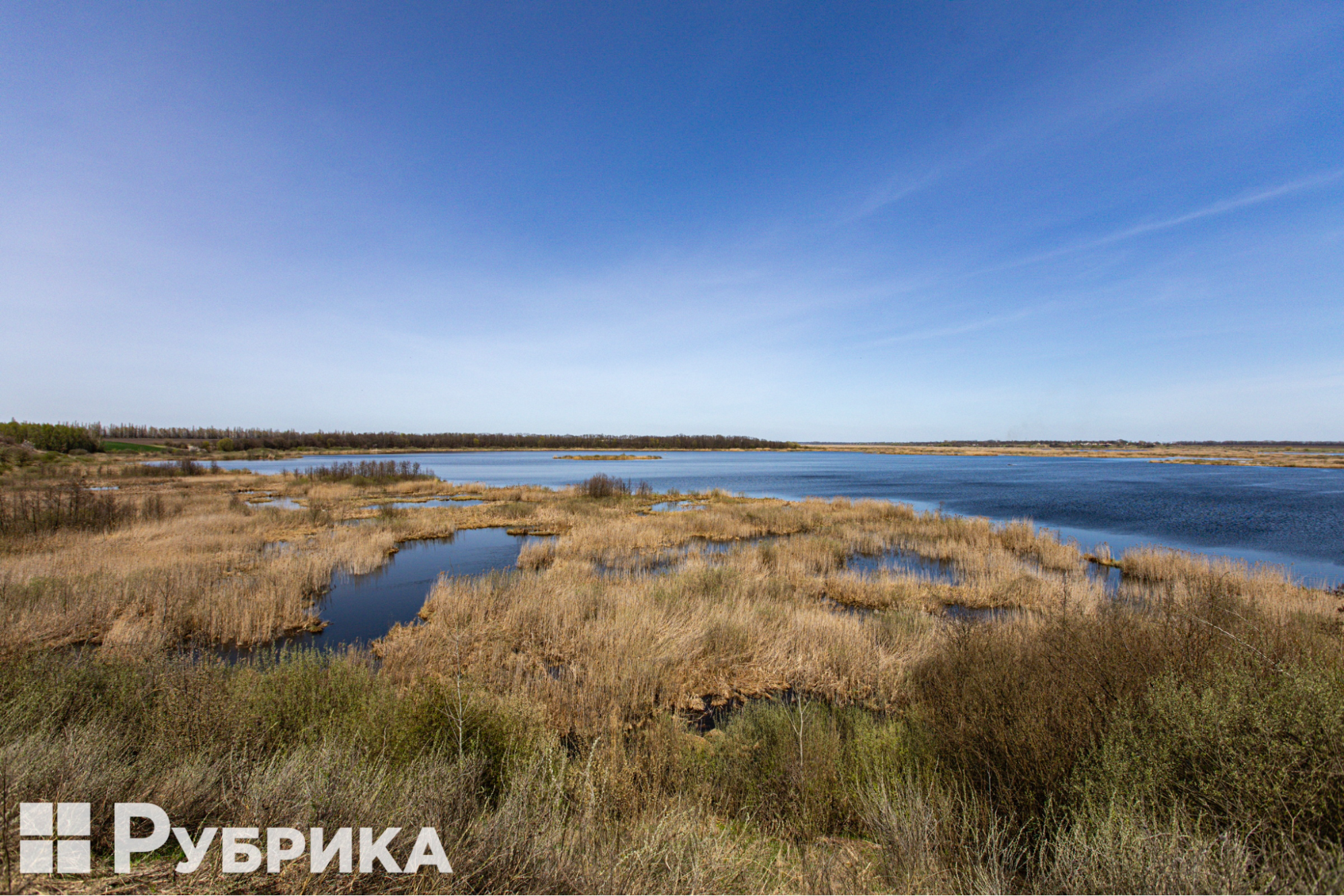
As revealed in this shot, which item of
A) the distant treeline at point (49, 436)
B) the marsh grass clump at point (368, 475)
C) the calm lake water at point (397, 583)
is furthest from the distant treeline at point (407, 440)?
the calm lake water at point (397, 583)

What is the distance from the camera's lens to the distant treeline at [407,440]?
12462 cm

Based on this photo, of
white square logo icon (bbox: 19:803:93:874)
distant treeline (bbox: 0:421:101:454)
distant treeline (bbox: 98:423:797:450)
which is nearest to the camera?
white square logo icon (bbox: 19:803:93:874)

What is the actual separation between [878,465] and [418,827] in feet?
292

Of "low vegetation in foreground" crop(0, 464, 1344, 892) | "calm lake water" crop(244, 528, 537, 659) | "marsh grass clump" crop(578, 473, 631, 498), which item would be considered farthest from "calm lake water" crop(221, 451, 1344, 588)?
"calm lake water" crop(244, 528, 537, 659)

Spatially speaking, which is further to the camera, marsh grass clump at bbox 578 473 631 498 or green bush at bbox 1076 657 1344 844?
marsh grass clump at bbox 578 473 631 498

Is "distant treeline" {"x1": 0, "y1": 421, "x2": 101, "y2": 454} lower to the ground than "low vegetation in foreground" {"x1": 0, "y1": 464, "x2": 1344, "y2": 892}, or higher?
higher

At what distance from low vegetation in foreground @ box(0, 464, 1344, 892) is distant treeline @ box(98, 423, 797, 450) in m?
117

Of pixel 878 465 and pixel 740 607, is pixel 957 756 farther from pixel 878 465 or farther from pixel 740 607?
pixel 878 465

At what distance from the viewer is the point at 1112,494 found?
37.3m

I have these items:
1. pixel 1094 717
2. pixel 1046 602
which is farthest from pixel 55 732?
pixel 1046 602

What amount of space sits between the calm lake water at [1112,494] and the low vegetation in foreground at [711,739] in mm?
13701

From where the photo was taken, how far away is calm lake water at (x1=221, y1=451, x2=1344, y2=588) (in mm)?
20875

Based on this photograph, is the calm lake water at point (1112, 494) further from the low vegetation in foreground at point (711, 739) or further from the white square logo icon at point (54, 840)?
the white square logo icon at point (54, 840)

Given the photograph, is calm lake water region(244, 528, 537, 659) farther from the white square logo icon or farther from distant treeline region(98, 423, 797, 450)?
distant treeline region(98, 423, 797, 450)
